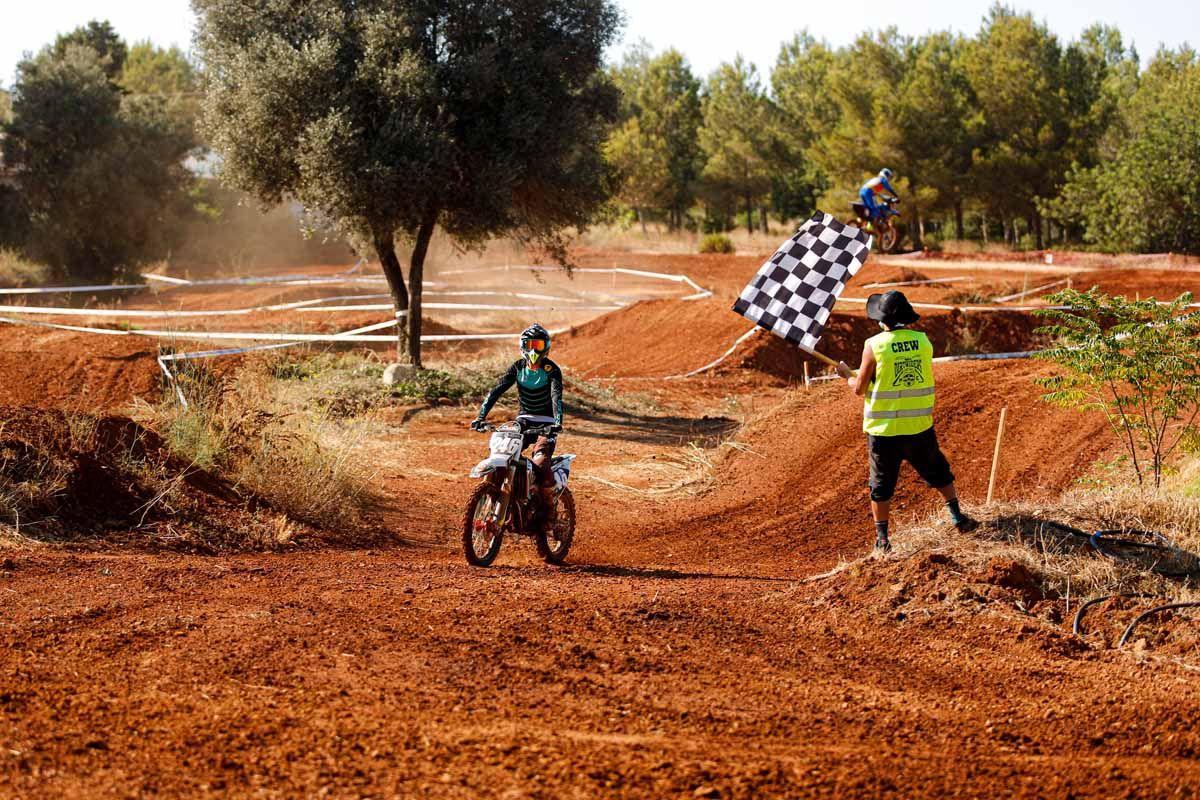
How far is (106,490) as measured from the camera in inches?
364

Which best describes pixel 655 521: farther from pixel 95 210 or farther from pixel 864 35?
pixel 864 35

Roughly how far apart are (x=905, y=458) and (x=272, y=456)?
5.64 meters

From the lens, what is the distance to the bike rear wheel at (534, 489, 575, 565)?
9.12m

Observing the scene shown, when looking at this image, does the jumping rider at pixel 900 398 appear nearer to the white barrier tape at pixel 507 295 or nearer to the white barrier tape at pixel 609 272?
the white barrier tape at pixel 507 295


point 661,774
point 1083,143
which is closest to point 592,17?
point 661,774

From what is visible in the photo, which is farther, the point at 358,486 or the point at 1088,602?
the point at 358,486

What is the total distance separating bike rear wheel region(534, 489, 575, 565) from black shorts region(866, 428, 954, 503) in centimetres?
249

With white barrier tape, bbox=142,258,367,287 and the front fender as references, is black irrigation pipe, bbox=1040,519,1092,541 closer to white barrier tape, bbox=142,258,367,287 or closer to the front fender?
the front fender

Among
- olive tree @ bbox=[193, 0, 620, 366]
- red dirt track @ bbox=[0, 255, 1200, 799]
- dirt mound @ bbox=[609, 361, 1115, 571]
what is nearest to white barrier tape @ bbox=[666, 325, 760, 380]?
olive tree @ bbox=[193, 0, 620, 366]

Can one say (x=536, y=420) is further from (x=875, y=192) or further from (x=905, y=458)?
(x=875, y=192)

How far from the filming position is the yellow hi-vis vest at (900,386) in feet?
25.0

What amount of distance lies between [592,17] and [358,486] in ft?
34.0


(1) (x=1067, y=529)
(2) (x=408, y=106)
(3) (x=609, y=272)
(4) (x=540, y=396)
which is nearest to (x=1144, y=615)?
(1) (x=1067, y=529)

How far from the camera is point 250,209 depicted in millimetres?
49344
